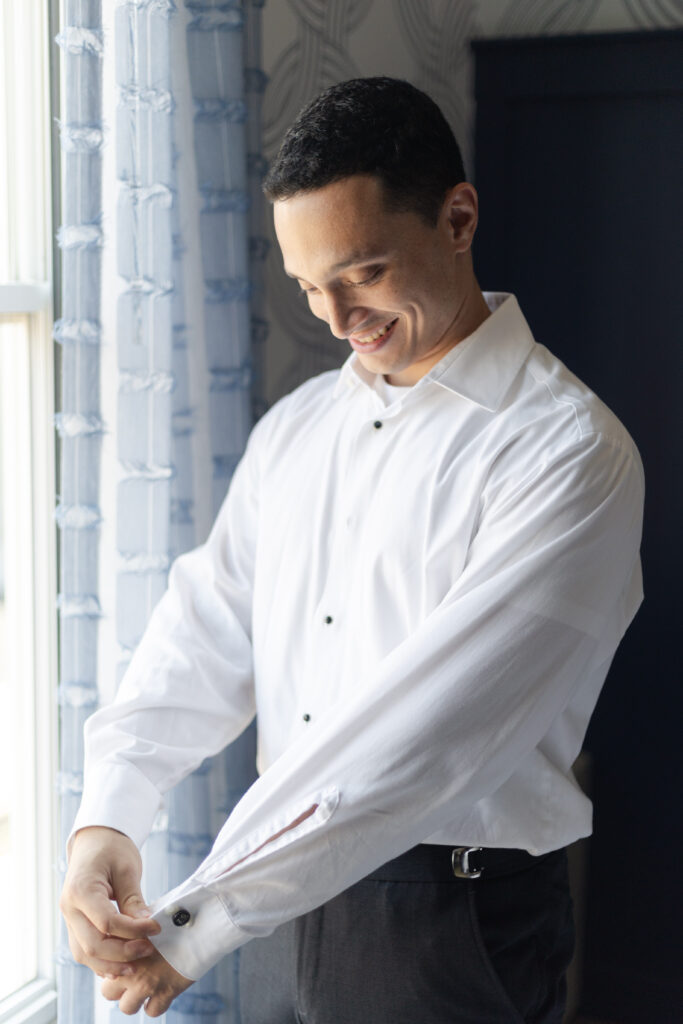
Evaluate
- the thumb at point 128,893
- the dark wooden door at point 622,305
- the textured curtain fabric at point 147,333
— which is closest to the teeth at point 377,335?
the textured curtain fabric at point 147,333

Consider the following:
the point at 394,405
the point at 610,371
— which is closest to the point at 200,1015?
the point at 394,405

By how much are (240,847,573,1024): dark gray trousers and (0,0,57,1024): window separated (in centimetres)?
56

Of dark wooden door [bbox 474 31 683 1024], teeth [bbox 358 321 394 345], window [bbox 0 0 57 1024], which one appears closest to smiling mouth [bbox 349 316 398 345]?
teeth [bbox 358 321 394 345]

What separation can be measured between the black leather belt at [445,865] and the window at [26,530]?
0.65 metres

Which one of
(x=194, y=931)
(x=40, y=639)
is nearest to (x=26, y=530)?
(x=40, y=639)

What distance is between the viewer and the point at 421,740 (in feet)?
3.44

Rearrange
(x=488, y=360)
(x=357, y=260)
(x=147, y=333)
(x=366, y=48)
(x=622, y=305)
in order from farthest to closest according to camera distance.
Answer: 1. (x=622, y=305)
2. (x=366, y=48)
3. (x=147, y=333)
4. (x=488, y=360)
5. (x=357, y=260)

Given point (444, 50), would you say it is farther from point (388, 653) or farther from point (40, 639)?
point (388, 653)

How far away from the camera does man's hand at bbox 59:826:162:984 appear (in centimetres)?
107

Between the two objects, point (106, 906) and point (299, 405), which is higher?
point (299, 405)

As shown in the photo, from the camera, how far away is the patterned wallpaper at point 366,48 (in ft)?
6.35

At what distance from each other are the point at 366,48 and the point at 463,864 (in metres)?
1.68

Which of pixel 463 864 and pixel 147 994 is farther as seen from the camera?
pixel 463 864

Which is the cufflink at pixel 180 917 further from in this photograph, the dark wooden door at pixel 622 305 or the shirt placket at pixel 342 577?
the dark wooden door at pixel 622 305
